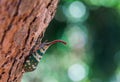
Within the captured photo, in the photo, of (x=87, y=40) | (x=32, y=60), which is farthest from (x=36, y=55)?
(x=87, y=40)

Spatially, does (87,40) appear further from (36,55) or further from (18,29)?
(18,29)

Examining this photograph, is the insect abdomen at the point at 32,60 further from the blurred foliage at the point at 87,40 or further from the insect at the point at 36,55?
the blurred foliage at the point at 87,40

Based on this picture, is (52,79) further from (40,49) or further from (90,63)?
(40,49)

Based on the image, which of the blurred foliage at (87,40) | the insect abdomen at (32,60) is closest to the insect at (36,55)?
the insect abdomen at (32,60)

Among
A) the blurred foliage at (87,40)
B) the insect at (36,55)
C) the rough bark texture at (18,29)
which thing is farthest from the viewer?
the blurred foliage at (87,40)

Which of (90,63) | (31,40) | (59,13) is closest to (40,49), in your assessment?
(31,40)
